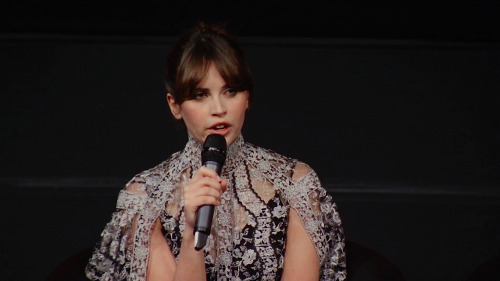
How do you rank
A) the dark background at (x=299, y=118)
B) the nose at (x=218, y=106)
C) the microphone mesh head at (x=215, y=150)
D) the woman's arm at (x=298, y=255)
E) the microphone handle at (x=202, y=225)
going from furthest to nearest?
the dark background at (x=299, y=118) < the woman's arm at (x=298, y=255) < the nose at (x=218, y=106) < the microphone mesh head at (x=215, y=150) < the microphone handle at (x=202, y=225)

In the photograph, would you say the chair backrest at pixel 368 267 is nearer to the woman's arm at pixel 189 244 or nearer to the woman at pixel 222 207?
the woman at pixel 222 207

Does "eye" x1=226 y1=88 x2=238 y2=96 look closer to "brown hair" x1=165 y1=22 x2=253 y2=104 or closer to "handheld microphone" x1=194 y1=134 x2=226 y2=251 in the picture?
"brown hair" x1=165 y1=22 x2=253 y2=104

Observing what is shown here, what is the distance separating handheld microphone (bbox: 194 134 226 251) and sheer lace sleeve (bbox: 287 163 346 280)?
0.44m

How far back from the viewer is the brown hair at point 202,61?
243cm

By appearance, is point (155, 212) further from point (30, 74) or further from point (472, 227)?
point (472, 227)

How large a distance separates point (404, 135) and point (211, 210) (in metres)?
1.49

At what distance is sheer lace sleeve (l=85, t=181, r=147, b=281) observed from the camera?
8.64ft

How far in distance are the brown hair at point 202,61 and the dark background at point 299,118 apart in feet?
2.67

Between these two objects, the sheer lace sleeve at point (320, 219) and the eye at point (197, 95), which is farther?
the sheer lace sleeve at point (320, 219)

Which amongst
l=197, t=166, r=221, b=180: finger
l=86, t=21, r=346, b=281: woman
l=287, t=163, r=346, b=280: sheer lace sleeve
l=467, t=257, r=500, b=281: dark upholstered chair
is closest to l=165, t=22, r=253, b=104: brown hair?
l=86, t=21, r=346, b=281: woman

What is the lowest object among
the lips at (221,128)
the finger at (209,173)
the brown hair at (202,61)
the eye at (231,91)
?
the finger at (209,173)

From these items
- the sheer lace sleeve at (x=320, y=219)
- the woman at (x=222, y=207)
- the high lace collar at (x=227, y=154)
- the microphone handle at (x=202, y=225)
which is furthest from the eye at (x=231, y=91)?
the microphone handle at (x=202, y=225)

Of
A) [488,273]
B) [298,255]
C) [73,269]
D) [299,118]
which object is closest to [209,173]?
[298,255]

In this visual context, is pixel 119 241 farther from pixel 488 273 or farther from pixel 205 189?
pixel 488 273
